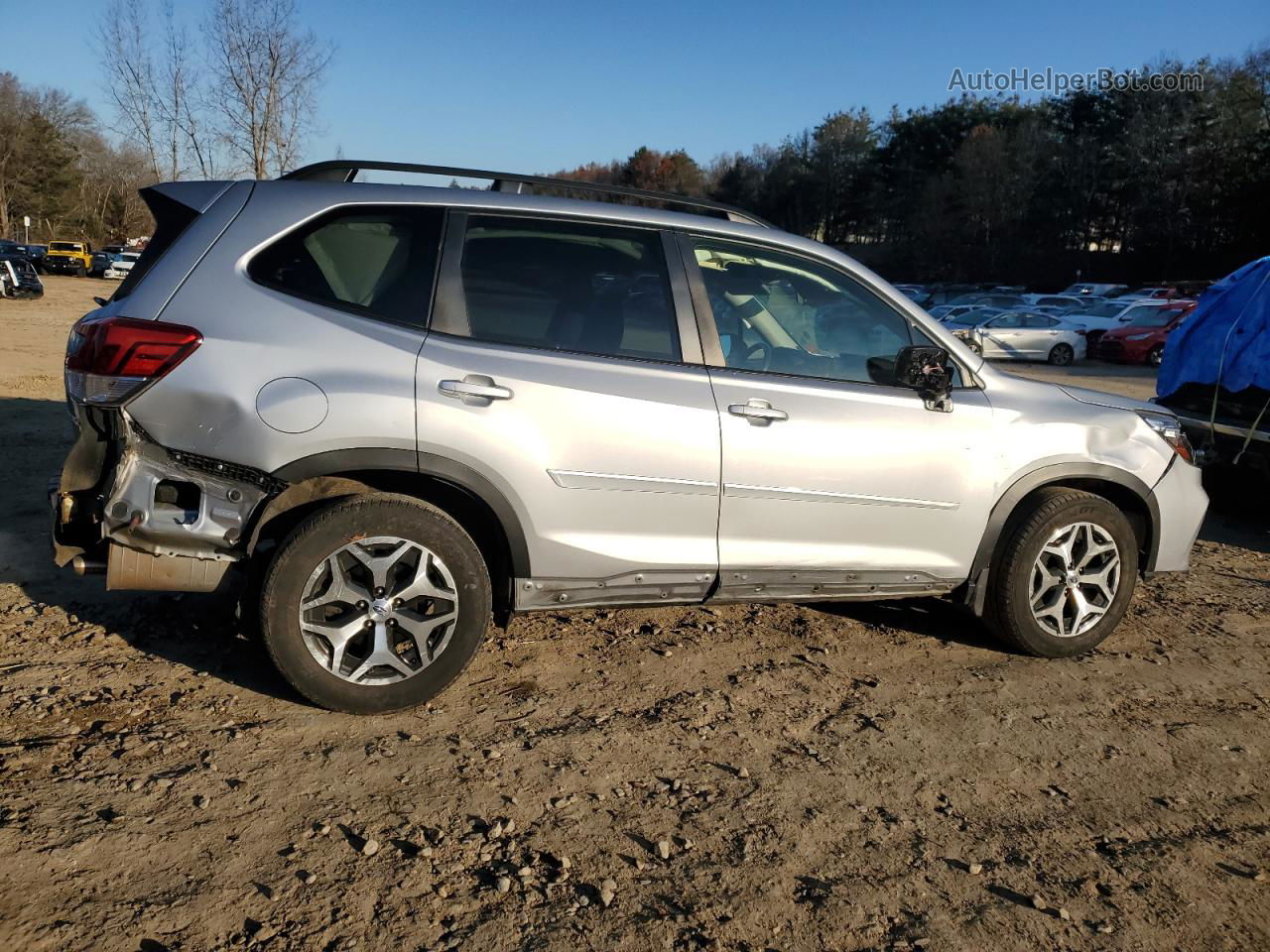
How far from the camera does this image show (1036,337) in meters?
23.5

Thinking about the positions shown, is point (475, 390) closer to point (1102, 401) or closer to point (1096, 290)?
point (1102, 401)

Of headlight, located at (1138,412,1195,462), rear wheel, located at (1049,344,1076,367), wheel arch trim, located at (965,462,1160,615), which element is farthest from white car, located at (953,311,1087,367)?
wheel arch trim, located at (965,462,1160,615)

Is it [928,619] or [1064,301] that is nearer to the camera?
[928,619]

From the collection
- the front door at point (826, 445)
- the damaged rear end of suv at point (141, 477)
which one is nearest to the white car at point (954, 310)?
the front door at point (826, 445)

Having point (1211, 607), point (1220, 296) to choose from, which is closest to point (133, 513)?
point (1211, 607)

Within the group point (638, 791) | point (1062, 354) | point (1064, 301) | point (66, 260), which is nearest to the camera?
point (638, 791)

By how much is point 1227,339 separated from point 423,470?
672 cm

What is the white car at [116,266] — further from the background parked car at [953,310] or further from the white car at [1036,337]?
the white car at [1036,337]

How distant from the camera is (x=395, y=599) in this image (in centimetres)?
356

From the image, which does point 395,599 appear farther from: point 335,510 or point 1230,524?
point 1230,524

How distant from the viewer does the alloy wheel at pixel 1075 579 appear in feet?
14.7

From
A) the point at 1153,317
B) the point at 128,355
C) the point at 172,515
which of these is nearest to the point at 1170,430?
the point at 172,515

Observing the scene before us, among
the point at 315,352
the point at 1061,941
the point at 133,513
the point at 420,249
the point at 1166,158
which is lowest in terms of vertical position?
the point at 1061,941

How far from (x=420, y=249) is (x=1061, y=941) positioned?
3.04 m
